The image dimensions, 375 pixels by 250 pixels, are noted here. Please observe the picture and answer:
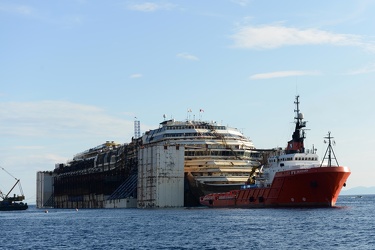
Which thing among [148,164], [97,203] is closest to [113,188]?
[97,203]

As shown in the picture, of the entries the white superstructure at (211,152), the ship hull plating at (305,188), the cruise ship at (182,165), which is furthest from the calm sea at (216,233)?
the white superstructure at (211,152)

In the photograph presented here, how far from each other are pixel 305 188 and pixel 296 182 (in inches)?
64.6

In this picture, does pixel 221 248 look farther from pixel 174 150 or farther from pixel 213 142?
pixel 213 142

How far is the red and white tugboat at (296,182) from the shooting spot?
361ft

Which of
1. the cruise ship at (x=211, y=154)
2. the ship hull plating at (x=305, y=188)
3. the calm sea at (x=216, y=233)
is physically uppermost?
the cruise ship at (x=211, y=154)

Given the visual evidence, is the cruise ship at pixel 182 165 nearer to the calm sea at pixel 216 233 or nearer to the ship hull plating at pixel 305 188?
the ship hull plating at pixel 305 188

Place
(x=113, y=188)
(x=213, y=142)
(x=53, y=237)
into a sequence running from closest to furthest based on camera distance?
(x=53, y=237) < (x=213, y=142) < (x=113, y=188)

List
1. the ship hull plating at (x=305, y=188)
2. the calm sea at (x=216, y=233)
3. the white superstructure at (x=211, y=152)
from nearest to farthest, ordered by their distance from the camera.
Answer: the calm sea at (x=216, y=233) < the ship hull plating at (x=305, y=188) < the white superstructure at (x=211, y=152)

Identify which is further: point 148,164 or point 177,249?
point 148,164

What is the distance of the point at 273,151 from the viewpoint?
155375 millimetres

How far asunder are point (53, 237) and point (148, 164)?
63983 mm

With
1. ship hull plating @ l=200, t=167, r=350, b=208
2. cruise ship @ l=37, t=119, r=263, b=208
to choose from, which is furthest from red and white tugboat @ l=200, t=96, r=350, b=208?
cruise ship @ l=37, t=119, r=263, b=208

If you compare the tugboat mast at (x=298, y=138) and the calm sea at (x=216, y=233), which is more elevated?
the tugboat mast at (x=298, y=138)

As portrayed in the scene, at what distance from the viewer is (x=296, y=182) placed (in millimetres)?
112375
